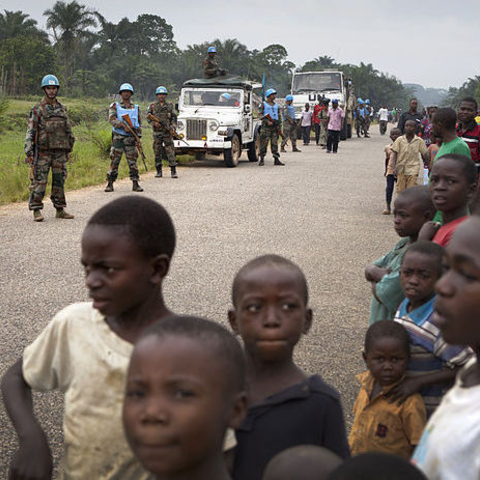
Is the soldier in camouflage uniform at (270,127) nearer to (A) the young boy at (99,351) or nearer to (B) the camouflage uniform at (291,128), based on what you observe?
(B) the camouflage uniform at (291,128)

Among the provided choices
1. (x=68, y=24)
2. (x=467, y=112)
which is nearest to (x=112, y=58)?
(x=68, y=24)

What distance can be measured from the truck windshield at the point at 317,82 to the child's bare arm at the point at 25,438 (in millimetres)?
24062

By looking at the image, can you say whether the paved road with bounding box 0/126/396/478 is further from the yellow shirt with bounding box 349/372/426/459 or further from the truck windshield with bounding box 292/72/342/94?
the truck windshield with bounding box 292/72/342/94

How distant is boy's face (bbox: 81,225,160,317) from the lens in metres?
1.84

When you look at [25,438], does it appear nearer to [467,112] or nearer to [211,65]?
[467,112]

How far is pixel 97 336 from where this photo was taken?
6.02 ft

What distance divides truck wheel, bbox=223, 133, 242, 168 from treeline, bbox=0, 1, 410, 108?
A: 2694 cm

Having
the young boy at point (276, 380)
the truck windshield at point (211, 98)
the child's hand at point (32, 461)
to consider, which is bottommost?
the child's hand at point (32, 461)

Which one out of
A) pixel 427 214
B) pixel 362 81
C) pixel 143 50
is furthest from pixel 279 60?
pixel 427 214

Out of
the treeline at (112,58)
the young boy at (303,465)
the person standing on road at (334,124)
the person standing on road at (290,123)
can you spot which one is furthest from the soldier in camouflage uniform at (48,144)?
the treeline at (112,58)

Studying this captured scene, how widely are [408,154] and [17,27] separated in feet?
214

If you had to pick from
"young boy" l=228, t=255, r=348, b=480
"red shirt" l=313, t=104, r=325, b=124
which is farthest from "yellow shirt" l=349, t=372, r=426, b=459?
"red shirt" l=313, t=104, r=325, b=124

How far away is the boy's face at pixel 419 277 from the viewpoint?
8.89ft

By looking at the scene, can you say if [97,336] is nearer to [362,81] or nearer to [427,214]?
[427,214]
